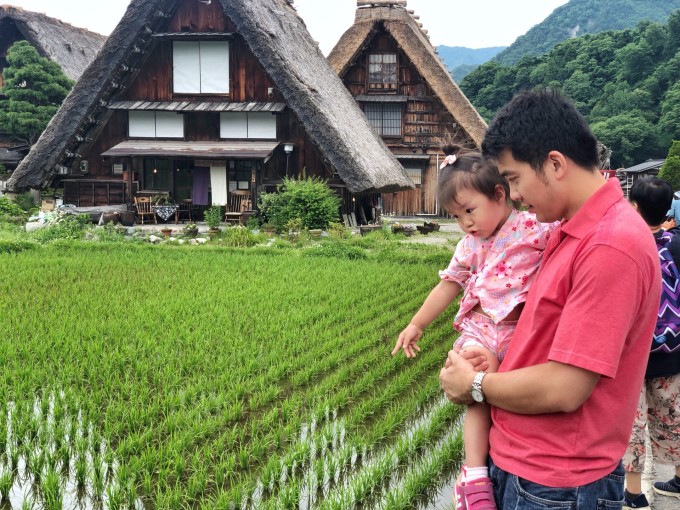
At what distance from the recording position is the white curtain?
14.6m

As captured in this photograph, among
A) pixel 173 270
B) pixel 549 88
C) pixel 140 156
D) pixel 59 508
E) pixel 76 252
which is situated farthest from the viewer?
pixel 140 156

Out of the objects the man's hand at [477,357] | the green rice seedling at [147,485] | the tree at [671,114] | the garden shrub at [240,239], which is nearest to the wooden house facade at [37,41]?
the garden shrub at [240,239]

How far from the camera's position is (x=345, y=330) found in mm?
5465

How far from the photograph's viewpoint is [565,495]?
3.99ft

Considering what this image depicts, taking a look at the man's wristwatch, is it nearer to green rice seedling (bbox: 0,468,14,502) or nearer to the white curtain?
green rice seedling (bbox: 0,468,14,502)

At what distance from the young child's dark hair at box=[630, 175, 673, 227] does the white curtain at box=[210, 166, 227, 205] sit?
12.6 metres

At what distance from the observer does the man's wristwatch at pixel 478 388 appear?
1322 mm

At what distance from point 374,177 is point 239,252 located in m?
4.18

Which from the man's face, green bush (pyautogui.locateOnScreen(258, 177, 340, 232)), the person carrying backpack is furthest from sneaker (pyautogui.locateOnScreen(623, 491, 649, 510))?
green bush (pyautogui.locateOnScreen(258, 177, 340, 232))

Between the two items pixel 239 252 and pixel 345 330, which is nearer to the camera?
pixel 345 330

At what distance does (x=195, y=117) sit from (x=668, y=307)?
13.6 metres

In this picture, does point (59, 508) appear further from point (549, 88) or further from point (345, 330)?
point (345, 330)

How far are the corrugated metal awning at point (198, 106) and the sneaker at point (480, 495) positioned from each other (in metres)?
13.0

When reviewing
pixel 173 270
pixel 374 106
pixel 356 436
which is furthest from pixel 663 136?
pixel 356 436
